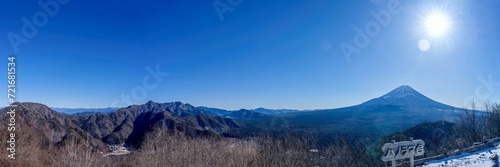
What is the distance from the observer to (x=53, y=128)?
12112cm

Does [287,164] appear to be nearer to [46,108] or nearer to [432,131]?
[432,131]

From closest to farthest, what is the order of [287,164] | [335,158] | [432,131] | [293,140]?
[287,164]
[293,140]
[335,158]
[432,131]

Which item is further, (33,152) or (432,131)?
(432,131)

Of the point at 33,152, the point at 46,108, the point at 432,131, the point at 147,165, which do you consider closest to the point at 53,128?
the point at 46,108

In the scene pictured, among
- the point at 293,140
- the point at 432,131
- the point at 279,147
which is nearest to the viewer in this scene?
the point at 279,147

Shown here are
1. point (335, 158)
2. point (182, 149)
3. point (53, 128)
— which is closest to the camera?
point (182, 149)

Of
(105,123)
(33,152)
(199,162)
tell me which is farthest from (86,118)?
(199,162)

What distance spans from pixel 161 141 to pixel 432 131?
256 ft

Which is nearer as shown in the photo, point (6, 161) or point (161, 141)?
point (6, 161)

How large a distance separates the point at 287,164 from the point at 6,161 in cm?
2087

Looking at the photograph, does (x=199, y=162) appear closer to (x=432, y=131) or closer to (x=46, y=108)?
(x=432, y=131)

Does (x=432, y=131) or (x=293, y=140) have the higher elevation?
(x=293, y=140)

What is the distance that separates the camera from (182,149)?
2305 centimetres

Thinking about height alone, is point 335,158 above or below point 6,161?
below
